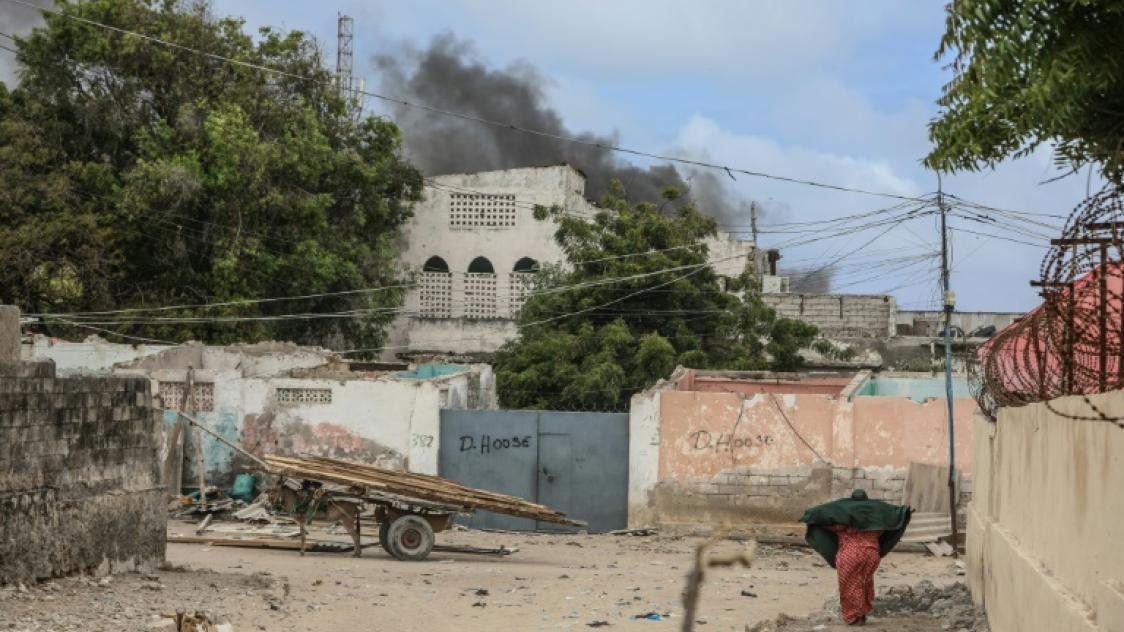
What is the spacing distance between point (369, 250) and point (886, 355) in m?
14.5

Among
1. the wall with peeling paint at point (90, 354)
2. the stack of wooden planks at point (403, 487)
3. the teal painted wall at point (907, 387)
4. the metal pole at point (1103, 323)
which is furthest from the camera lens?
the wall with peeling paint at point (90, 354)

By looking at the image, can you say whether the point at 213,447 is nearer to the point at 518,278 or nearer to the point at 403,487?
the point at 403,487

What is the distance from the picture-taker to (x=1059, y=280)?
8.32m

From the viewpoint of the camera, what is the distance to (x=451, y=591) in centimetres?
1648

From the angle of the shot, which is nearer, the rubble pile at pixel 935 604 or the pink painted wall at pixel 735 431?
the rubble pile at pixel 935 604

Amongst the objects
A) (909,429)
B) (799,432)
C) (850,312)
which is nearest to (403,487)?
(799,432)

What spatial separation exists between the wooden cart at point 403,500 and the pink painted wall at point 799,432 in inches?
185

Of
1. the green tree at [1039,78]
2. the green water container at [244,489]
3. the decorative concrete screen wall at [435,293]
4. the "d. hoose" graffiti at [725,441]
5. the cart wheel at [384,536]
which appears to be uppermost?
the decorative concrete screen wall at [435,293]

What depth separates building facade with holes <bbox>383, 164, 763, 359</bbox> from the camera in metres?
46.1

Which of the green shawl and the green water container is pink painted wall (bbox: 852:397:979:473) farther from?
the green water container

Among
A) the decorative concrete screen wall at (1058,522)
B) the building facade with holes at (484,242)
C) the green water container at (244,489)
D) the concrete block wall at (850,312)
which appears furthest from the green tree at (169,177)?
the decorative concrete screen wall at (1058,522)

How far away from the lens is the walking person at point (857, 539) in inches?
537

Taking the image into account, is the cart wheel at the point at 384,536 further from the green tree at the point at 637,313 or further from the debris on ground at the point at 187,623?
the green tree at the point at 637,313

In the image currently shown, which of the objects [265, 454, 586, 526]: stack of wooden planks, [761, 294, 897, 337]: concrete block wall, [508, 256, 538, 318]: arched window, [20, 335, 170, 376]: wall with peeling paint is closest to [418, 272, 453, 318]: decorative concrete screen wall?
[508, 256, 538, 318]: arched window
